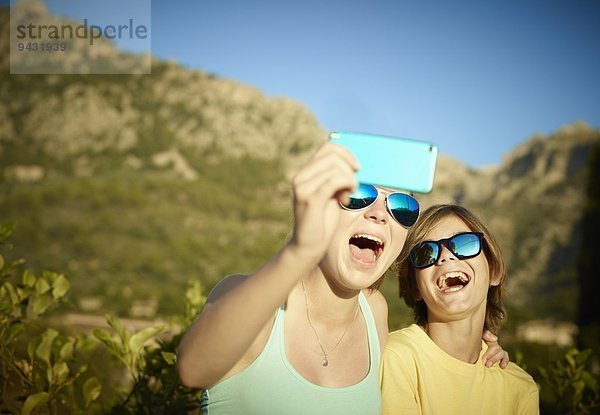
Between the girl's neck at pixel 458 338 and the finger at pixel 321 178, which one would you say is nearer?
the finger at pixel 321 178

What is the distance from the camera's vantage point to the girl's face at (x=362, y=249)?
5.20ft

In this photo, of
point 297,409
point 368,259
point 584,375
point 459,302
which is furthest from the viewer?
point 584,375

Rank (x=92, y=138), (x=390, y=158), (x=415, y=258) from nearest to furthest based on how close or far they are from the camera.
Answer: (x=390, y=158) < (x=415, y=258) < (x=92, y=138)

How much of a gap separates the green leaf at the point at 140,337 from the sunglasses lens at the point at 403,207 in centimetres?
115

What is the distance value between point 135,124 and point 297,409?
52320 millimetres

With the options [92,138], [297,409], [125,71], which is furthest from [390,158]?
[125,71]

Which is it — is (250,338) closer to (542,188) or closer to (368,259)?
(368,259)

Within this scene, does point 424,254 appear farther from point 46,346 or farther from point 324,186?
point 46,346

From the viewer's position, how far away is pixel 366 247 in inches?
66.9

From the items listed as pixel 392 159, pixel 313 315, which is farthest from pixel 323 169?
pixel 313 315

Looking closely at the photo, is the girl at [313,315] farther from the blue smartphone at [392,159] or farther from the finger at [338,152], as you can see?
the blue smartphone at [392,159]

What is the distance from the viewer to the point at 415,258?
2.06 meters

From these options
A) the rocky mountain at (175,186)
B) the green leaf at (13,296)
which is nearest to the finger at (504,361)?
the green leaf at (13,296)

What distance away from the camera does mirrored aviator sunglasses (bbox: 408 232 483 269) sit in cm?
198
